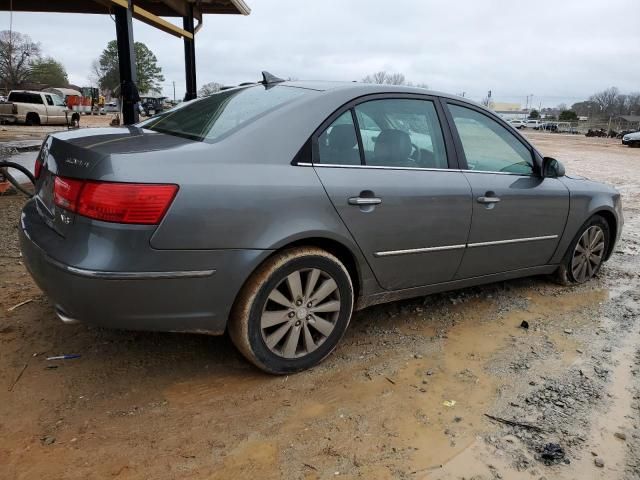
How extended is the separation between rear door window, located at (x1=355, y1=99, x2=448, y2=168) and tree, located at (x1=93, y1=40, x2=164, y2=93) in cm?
8700

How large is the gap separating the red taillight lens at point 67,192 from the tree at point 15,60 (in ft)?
248

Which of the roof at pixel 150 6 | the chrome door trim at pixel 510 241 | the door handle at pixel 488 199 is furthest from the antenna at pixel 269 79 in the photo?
the roof at pixel 150 6

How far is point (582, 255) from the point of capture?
15.1ft

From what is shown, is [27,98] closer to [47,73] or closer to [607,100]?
[47,73]

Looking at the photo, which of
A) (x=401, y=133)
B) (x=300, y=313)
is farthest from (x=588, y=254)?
(x=300, y=313)

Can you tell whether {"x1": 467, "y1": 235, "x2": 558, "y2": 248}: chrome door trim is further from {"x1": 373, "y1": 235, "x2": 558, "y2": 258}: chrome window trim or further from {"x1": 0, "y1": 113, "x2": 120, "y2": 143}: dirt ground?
{"x1": 0, "y1": 113, "x2": 120, "y2": 143}: dirt ground

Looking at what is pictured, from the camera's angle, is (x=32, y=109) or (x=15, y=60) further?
(x=15, y=60)

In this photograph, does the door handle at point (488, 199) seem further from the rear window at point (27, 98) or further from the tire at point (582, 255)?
the rear window at point (27, 98)

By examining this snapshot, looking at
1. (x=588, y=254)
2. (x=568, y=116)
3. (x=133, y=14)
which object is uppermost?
(x=568, y=116)

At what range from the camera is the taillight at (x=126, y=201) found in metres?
2.30

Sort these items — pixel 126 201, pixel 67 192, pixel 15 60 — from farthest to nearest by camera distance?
pixel 15 60
pixel 67 192
pixel 126 201

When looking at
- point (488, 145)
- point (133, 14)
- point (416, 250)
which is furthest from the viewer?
point (133, 14)

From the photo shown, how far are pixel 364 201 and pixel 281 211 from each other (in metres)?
0.53

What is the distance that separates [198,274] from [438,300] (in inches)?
89.8
